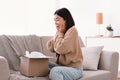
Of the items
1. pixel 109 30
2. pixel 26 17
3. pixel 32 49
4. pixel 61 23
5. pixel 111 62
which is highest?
pixel 26 17

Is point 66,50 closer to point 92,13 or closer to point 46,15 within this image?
point 46,15

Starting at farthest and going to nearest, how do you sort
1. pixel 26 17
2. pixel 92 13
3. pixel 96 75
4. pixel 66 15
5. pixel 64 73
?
pixel 92 13, pixel 26 17, pixel 96 75, pixel 66 15, pixel 64 73

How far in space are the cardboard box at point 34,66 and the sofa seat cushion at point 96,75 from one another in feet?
1.34

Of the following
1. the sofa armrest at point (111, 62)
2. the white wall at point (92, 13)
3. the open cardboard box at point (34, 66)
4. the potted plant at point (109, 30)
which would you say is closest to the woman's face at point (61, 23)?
the open cardboard box at point (34, 66)

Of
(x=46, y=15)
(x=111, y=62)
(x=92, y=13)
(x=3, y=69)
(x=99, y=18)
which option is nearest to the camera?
(x=3, y=69)

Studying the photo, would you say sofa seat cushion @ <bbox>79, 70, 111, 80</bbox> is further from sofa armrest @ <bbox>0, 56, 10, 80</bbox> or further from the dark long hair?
sofa armrest @ <bbox>0, 56, 10, 80</bbox>

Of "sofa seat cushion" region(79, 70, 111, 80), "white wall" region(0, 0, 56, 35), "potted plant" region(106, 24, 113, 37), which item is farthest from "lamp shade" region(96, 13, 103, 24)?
"sofa seat cushion" region(79, 70, 111, 80)

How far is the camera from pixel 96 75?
2.57 meters

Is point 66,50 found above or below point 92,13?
below

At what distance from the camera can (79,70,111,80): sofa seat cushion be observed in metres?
2.47

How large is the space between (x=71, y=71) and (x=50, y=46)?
0.44 m

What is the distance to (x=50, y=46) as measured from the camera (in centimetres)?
261

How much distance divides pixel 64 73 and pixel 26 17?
2047mm

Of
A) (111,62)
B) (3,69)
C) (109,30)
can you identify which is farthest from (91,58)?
(109,30)
